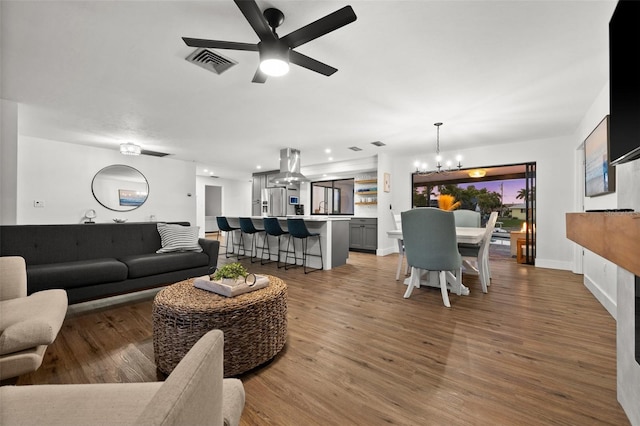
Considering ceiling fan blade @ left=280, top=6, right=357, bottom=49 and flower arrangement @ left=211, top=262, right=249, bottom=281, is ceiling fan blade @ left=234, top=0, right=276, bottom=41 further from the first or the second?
flower arrangement @ left=211, top=262, right=249, bottom=281

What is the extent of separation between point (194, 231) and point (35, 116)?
2.90m

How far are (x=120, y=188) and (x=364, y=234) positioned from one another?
577cm

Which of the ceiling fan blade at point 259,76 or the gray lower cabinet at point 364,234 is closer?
the ceiling fan blade at point 259,76

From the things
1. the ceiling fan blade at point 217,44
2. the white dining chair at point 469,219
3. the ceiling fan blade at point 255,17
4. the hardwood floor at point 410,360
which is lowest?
the hardwood floor at point 410,360

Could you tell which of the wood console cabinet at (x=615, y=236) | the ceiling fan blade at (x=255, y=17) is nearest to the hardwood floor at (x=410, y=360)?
the wood console cabinet at (x=615, y=236)

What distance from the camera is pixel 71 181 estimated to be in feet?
17.4

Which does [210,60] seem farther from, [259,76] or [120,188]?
[120,188]

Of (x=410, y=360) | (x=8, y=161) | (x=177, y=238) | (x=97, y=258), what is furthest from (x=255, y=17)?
(x=8, y=161)

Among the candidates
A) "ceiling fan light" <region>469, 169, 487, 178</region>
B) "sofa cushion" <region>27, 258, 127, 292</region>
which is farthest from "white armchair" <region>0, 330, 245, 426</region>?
"ceiling fan light" <region>469, 169, 487, 178</region>

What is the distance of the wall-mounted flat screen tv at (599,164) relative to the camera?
8.99ft

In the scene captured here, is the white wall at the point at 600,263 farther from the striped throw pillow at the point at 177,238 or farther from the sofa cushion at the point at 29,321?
the striped throw pillow at the point at 177,238

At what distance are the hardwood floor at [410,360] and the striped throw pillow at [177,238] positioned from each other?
0.68 metres

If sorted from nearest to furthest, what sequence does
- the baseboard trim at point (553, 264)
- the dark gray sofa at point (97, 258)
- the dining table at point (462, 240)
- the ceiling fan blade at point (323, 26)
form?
the ceiling fan blade at point (323, 26)
the dark gray sofa at point (97, 258)
the dining table at point (462, 240)
the baseboard trim at point (553, 264)

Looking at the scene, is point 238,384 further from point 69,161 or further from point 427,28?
point 69,161
